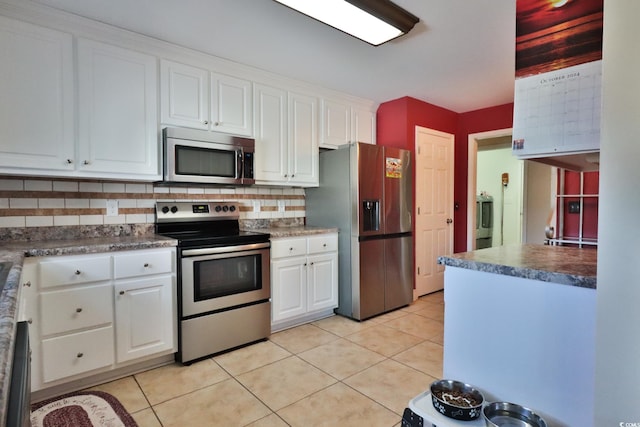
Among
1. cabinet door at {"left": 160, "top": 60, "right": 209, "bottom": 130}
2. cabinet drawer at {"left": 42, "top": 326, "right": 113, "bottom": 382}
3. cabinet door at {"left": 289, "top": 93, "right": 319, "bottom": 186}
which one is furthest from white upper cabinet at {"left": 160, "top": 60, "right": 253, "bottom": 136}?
cabinet drawer at {"left": 42, "top": 326, "right": 113, "bottom": 382}

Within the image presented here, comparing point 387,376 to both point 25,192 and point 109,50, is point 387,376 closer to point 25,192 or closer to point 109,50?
point 25,192

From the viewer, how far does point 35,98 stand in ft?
6.56

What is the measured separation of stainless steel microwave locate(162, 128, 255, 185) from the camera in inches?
96.9

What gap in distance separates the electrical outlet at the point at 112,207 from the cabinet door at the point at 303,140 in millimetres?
1460

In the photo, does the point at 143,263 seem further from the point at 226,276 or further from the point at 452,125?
the point at 452,125

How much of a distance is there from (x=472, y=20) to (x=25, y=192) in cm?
315

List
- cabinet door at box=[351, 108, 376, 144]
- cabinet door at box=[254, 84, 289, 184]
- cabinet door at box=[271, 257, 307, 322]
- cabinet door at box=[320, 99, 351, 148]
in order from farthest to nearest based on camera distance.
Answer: cabinet door at box=[351, 108, 376, 144] → cabinet door at box=[320, 99, 351, 148] → cabinet door at box=[254, 84, 289, 184] → cabinet door at box=[271, 257, 307, 322]

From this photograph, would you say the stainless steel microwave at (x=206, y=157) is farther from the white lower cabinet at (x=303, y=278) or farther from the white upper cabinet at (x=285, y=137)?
the white lower cabinet at (x=303, y=278)

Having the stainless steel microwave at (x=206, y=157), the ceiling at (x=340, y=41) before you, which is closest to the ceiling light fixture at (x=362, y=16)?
the ceiling at (x=340, y=41)

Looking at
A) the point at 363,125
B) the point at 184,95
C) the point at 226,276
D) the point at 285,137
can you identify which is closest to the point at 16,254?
the point at 226,276

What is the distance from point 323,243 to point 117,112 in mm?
1959

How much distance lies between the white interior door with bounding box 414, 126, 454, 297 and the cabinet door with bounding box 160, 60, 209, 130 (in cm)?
240

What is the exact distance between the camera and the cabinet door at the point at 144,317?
212 cm

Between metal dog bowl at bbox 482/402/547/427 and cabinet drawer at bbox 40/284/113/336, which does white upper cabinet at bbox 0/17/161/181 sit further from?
metal dog bowl at bbox 482/402/547/427
